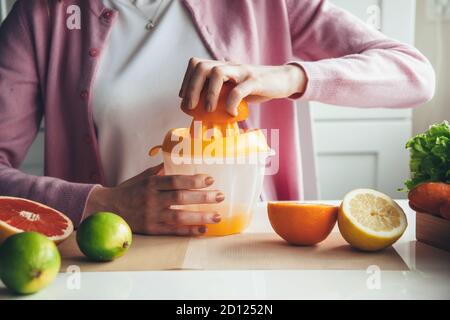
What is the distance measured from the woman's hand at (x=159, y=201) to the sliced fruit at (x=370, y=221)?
0.65 feet

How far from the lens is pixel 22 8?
52.2 inches

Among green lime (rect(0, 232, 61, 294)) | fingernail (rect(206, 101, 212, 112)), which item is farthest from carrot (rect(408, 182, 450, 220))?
green lime (rect(0, 232, 61, 294))

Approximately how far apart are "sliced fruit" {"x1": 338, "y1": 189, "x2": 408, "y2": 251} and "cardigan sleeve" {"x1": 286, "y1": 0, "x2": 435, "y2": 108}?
0.81ft

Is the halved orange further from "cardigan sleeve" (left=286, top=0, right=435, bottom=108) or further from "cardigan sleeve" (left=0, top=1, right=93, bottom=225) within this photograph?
"cardigan sleeve" (left=0, top=1, right=93, bottom=225)

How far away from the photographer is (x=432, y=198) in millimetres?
887

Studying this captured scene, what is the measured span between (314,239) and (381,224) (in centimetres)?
10

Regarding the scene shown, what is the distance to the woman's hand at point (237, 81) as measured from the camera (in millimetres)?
897

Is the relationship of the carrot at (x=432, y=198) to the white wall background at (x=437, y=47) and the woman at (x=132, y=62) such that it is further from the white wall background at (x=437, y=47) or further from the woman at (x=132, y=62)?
the white wall background at (x=437, y=47)

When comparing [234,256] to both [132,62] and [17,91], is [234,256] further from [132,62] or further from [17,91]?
[17,91]

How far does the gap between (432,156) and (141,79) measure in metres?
0.65

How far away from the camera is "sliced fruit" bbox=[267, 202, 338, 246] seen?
886 mm

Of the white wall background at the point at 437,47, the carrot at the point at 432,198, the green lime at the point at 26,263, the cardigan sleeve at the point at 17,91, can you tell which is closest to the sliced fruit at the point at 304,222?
the carrot at the point at 432,198

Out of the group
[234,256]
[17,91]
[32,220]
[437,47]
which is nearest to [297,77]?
[234,256]
